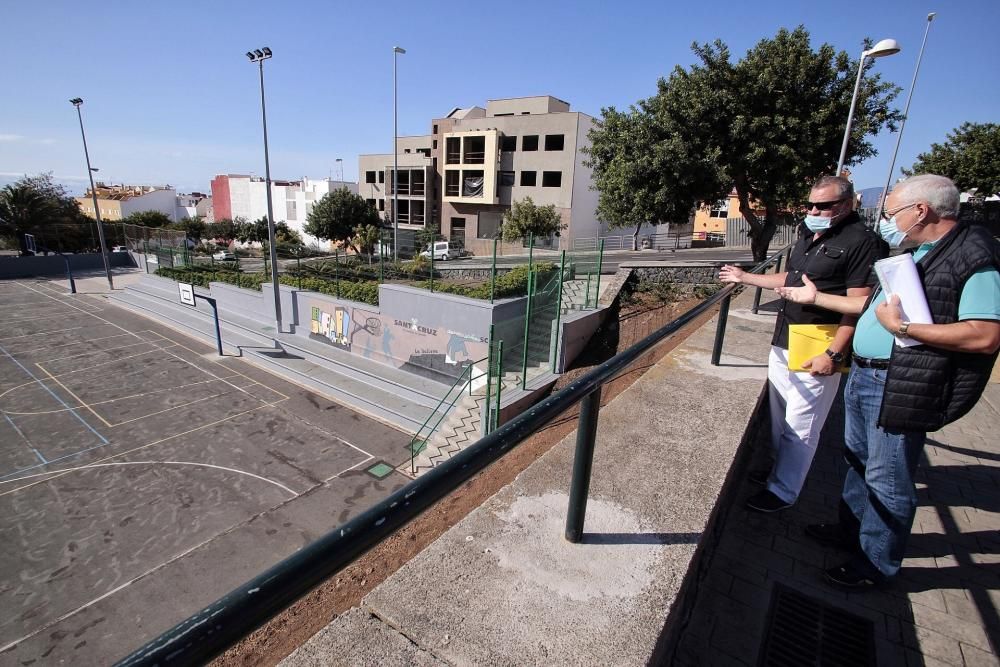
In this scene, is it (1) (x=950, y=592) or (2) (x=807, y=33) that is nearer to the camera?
(1) (x=950, y=592)

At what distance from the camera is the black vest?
1915mm

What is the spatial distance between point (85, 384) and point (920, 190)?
2098 cm

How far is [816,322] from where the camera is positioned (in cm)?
275

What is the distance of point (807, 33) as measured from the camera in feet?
44.6

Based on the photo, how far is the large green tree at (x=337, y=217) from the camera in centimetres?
3958

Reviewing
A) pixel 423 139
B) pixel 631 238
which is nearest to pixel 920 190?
pixel 631 238

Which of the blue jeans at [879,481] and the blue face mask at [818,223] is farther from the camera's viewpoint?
the blue face mask at [818,223]

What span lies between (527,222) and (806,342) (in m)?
30.4

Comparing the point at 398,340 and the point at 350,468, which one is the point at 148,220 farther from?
the point at 350,468

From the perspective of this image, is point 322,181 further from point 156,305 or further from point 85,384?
point 85,384

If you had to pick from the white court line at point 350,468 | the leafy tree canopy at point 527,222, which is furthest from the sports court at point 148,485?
the leafy tree canopy at point 527,222

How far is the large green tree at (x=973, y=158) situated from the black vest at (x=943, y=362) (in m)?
30.1

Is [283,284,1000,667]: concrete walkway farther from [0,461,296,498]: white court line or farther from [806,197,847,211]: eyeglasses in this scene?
[0,461,296,498]: white court line

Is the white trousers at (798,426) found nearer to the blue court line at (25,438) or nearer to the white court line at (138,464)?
the white court line at (138,464)
